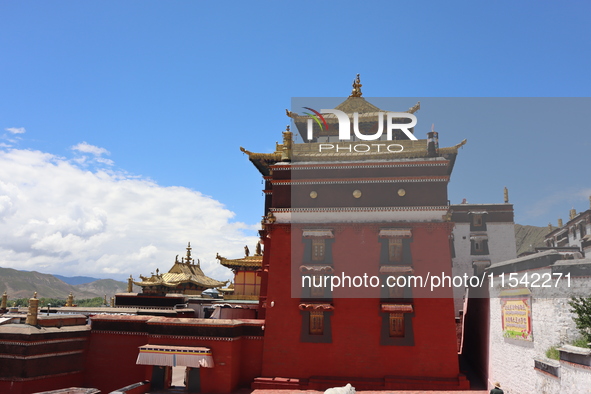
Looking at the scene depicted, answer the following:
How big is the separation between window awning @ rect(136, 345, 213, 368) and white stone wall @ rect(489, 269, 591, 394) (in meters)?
12.7

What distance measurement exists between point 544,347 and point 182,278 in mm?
36513

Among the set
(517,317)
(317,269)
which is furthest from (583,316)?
(317,269)

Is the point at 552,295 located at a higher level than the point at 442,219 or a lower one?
lower

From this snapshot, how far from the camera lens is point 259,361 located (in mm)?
22609

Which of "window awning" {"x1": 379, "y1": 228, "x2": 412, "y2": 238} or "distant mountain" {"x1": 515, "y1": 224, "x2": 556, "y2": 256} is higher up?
"distant mountain" {"x1": 515, "y1": 224, "x2": 556, "y2": 256}

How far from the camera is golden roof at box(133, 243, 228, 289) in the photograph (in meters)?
45.1

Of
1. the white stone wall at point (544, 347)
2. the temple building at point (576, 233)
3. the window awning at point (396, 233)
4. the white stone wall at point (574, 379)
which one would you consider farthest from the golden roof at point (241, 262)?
the temple building at point (576, 233)

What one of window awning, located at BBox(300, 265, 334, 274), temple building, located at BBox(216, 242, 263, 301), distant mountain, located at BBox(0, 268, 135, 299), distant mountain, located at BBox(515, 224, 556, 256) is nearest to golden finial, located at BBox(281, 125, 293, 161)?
window awning, located at BBox(300, 265, 334, 274)

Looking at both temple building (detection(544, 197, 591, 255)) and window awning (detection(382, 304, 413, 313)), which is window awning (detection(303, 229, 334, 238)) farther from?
temple building (detection(544, 197, 591, 255))

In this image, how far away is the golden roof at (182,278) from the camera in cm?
4506

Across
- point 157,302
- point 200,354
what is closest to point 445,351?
point 200,354

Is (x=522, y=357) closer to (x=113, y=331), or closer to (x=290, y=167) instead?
(x=290, y=167)

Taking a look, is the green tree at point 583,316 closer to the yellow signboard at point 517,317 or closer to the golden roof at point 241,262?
the yellow signboard at point 517,317

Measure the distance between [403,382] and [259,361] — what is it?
22.7 ft
